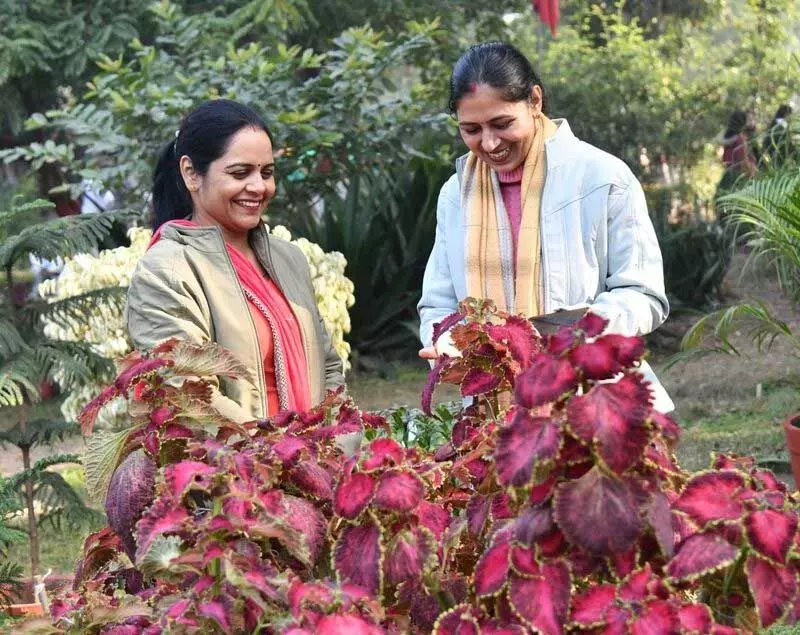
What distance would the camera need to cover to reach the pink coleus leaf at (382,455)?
143cm

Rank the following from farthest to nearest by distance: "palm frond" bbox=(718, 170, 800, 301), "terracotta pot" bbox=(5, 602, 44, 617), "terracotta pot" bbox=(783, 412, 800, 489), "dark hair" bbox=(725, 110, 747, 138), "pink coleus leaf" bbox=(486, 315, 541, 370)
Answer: "dark hair" bbox=(725, 110, 747, 138) → "palm frond" bbox=(718, 170, 800, 301) → "terracotta pot" bbox=(783, 412, 800, 489) → "terracotta pot" bbox=(5, 602, 44, 617) → "pink coleus leaf" bbox=(486, 315, 541, 370)

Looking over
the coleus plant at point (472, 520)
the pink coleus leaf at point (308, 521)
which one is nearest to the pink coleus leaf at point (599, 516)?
the coleus plant at point (472, 520)

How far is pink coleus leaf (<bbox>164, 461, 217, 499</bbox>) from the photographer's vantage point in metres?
1.43

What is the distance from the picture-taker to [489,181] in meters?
3.03

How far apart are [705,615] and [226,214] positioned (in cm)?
184

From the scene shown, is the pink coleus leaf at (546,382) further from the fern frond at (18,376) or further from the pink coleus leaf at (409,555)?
the fern frond at (18,376)

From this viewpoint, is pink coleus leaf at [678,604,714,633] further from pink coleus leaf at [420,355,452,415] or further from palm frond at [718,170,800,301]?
palm frond at [718,170,800,301]

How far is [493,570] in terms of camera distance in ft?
4.33

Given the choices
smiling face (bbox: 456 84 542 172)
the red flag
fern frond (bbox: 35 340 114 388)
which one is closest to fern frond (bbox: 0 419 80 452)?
fern frond (bbox: 35 340 114 388)

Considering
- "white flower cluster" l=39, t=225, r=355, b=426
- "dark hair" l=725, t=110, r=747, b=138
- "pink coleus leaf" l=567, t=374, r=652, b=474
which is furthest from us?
"dark hair" l=725, t=110, r=747, b=138

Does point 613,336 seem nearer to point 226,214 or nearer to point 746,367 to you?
point 226,214

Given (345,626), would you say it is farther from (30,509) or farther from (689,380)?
(689,380)

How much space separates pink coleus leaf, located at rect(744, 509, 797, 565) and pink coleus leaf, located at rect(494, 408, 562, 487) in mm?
250

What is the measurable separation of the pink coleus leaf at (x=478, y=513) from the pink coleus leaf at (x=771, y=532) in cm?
32
